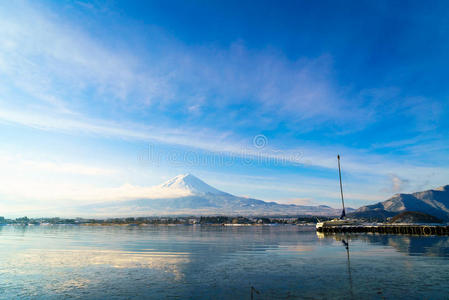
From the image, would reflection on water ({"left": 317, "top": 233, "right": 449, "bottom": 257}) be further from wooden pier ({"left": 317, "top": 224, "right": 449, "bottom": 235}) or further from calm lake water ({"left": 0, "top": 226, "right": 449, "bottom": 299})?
wooden pier ({"left": 317, "top": 224, "right": 449, "bottom": 235})

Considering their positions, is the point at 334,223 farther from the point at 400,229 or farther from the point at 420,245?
the point at 420,245

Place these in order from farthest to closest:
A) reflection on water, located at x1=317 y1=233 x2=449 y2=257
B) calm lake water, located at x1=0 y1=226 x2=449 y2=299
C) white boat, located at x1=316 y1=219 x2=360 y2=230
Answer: white boat, located at x1=316 y1=219 x2=360 y2=230 → reflection on water, located at x1=317 y1=233 x2=449 y2=257 → calm lake water, located at x1=0 y1=226 x2=449 y2=299

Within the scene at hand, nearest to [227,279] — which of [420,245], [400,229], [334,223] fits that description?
[420,245]

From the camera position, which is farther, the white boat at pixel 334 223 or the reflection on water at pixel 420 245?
the white boat at pixel 334 223

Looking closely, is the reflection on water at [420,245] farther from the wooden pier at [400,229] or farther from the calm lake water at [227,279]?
the wooden pier at [400,229]

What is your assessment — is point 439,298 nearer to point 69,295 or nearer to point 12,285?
point 69,295

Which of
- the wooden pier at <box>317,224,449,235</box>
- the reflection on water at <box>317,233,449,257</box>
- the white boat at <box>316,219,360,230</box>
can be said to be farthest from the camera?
the white boat at <box>316,219,360,230</box>

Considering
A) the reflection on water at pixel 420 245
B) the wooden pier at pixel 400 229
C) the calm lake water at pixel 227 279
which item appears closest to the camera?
the calm lake water at pixel 227 279

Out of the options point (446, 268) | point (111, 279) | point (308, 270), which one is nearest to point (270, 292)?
point (308, 270)

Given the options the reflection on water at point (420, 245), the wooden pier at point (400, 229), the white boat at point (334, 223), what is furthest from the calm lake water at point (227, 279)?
the white boat at point (334, 223)

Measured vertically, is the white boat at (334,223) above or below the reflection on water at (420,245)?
above

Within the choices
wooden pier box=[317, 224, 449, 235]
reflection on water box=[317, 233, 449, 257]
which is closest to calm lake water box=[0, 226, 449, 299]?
reflection on water box=[317, 233, 449, 257]

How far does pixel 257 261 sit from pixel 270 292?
1682 centimetres

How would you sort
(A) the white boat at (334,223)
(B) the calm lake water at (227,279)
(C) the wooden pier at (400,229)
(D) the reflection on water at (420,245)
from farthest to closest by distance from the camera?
(A) the white boat at (334,223) → (C) the wooden pier at (400,229) → (D) the reflection on water at (420,245) → (B) the calm lake water at (227,279)
